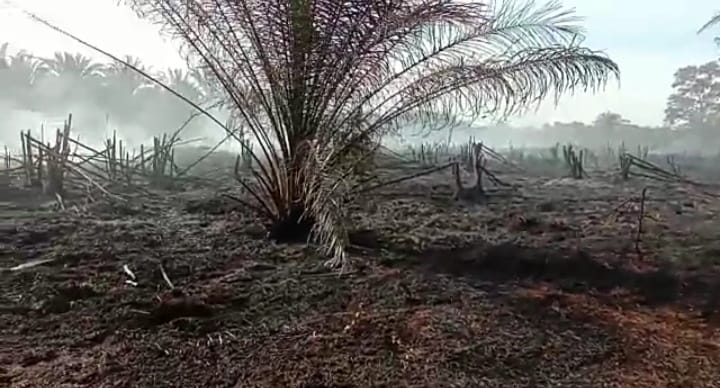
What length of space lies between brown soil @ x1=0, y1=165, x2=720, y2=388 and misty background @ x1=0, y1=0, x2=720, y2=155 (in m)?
1.25

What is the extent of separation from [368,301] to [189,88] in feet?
22.6

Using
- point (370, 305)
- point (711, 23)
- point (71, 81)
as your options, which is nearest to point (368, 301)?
point (370, 305)

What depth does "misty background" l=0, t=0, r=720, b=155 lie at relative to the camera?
523 cm

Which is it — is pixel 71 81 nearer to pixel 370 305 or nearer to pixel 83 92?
pixel 83 92

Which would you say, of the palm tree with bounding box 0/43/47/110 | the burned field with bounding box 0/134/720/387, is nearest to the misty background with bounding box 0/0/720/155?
the palm tree with bounding box 0/43/47/110

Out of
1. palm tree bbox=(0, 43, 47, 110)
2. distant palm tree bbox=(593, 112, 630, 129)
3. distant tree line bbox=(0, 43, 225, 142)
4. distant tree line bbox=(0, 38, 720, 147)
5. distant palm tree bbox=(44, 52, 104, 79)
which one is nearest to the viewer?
distant tree line bbox=(0, 38, 720, 147)

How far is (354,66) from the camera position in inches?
161

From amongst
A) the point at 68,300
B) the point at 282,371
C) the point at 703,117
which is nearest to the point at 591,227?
the point at 282,371

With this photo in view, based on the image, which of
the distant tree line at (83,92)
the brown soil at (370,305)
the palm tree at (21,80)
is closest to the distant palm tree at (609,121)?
the distant tree line at (83,92)

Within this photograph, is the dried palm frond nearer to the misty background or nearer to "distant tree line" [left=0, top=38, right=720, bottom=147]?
the misty background

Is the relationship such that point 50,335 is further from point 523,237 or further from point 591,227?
point 591,227

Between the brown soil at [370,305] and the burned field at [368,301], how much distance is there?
0.01 m

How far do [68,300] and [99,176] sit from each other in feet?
13.3

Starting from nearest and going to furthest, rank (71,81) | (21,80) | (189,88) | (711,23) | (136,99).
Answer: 1. (711,23)
2. (189,88)
3. (21,80)
4. (71,81)
5. (136,99)
